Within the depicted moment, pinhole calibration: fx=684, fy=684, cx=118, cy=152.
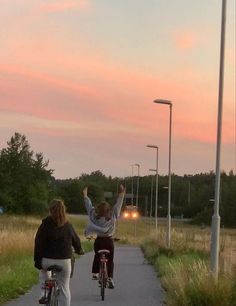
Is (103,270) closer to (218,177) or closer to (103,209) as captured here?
(103,209)

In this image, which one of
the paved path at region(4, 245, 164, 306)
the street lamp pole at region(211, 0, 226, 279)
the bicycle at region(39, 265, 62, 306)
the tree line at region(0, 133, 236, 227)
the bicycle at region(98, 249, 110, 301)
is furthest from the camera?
the tree line at region(0, 133, 236, 227)

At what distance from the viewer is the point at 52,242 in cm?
964

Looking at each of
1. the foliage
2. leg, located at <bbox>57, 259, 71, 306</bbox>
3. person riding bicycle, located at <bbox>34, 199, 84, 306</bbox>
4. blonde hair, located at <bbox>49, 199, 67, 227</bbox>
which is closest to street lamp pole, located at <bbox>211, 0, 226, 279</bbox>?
leg, located at <bbox>57, 259, 71, 306</bbox>

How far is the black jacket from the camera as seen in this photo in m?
9.64

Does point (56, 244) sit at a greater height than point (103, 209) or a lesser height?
lesser

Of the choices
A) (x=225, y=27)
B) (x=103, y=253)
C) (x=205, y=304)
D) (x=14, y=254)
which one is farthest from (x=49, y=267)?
(x=14, y=254)

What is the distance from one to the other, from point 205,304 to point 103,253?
12.6 ft

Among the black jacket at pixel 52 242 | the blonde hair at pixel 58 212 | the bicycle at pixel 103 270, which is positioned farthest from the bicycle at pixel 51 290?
the bicycle at pixel 103 270

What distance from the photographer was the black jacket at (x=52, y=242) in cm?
964

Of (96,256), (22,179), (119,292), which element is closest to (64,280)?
(96,256)

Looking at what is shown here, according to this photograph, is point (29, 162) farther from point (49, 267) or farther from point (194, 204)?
point (49, 267)

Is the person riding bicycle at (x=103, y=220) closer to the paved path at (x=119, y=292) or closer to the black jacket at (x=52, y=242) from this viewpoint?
the paved path at (x=119, y=292)

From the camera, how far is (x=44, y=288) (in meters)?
9.70

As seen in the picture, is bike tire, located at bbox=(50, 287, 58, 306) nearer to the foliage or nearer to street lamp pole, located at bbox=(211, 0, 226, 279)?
street lamp pole, located at bbox=(211, 0, 226, 279)
